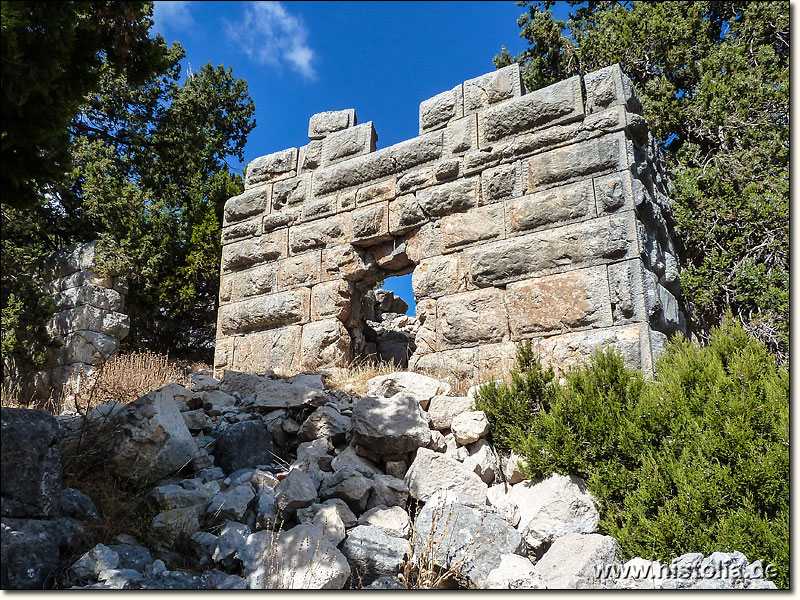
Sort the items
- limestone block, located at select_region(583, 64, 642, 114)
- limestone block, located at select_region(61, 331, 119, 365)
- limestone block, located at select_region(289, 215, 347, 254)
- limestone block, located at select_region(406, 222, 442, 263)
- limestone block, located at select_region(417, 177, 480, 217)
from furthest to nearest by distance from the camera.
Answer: limestone block, located at select_region(61, 331, 119, 365)
limestone block, located at select_region(289, 215, 347, 254)
limestone block, located at select_region(406, 222, 442, 263)
limestone block, located at select_region(417, 177, 480, 217)
limestone block, located at select_region(583, 64, 642, 114)

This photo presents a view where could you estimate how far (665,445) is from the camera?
4.33m

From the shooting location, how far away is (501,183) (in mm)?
6969

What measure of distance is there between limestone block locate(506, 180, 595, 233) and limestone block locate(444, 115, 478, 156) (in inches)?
36.7

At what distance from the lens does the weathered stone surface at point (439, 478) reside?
4.55 m

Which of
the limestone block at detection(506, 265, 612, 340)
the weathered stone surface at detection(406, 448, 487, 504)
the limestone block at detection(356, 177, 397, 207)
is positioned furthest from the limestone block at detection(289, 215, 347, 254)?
the weathered stone surface at detection(406, 448, 487, 504)

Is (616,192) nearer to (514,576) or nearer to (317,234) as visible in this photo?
(317,234)

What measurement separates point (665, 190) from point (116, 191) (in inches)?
340

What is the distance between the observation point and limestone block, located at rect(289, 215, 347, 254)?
7918mm

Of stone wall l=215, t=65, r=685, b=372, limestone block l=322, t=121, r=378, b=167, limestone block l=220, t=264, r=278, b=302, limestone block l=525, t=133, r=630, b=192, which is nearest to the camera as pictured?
stone wall l=215, t=65, r=685, b=372

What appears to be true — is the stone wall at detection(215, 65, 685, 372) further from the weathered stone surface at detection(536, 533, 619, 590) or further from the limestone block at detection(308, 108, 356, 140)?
the weathered stone surface at detection(536, 533, 619, 590)

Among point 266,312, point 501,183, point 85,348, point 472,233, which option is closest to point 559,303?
point 472,233

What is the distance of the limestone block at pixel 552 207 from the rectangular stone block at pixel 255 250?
121 inches

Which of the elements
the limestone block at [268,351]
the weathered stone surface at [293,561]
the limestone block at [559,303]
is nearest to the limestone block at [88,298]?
the limestone block at [268,351]

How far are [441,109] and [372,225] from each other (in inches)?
62.5
